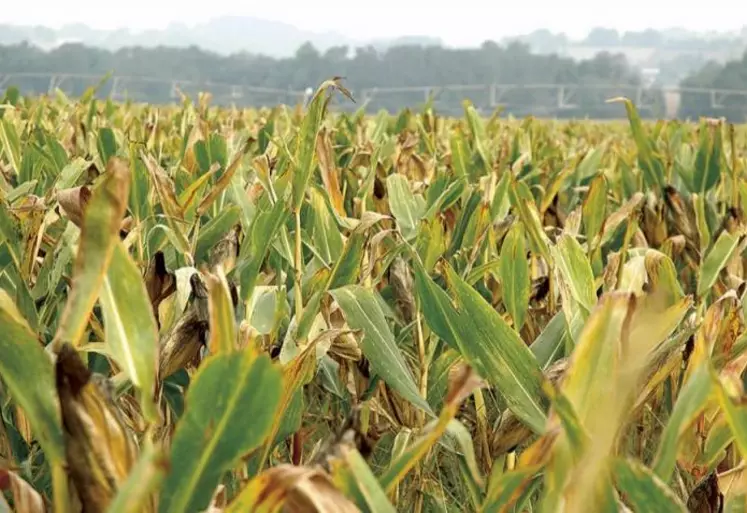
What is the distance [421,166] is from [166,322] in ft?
2.90

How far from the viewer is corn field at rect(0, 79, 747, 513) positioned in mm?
348

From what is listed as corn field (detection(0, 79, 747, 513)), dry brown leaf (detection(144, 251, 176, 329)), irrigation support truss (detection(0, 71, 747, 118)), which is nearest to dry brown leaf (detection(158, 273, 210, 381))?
corn field (detection(0, 79, 747, 513))

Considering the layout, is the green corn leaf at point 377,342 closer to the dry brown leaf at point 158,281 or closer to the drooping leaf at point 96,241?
the dry brown leaf at point 158,281

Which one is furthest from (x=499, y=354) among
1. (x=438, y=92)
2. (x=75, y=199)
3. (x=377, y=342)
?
(x=438, y=92)

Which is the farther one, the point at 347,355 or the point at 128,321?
the point at 347,355

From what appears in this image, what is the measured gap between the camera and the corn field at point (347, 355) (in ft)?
1.14

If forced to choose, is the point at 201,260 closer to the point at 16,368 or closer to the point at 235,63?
the point at 16,368

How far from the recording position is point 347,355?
68 cm

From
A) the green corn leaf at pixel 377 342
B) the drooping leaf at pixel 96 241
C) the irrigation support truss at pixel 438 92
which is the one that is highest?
the drooping leaf at pixel 96 241

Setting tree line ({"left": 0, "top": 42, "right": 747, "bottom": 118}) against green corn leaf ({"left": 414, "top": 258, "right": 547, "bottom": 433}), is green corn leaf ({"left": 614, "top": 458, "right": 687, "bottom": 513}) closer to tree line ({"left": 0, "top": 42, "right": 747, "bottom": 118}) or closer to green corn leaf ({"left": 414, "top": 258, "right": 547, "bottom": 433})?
green corn leaf ({"left": 414, "top": 258, "right": 547, "bottom": 433})

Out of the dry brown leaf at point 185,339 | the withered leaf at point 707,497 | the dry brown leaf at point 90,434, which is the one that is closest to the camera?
the dry brown leaf at point 90,434

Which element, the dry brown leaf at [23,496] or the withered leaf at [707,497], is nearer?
the dry brown leaf at [23,496]

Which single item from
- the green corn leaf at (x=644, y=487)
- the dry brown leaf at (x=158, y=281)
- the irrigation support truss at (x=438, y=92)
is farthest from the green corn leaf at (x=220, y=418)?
the irrigation support truss at (x=438, y=92)

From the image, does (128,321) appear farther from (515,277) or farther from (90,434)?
(515,277)
